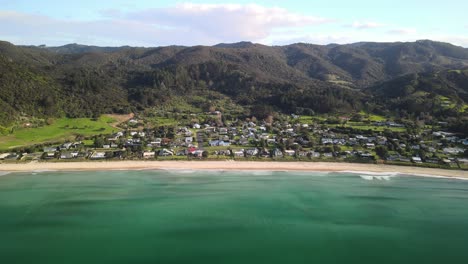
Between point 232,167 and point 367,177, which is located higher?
point 232,167

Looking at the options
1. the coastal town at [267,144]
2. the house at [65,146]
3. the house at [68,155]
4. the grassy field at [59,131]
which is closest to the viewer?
the house at [68,155]

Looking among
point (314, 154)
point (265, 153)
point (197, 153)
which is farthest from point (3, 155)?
point (314, 154)

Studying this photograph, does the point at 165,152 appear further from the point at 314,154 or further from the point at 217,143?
the point at 314,154

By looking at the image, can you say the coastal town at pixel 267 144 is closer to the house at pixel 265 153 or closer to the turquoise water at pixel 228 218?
the house at pixel 265 153

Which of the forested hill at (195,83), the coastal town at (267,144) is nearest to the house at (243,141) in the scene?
the coastal town at (267,144)

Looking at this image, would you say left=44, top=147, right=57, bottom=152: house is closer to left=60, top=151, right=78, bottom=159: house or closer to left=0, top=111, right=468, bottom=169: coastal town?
left=0, top=111, right=468, bottom=169: coastal town

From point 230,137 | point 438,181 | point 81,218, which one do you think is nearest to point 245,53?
point 230,137

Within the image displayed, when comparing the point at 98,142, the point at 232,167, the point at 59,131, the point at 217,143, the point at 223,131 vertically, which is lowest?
the point at 232,167
